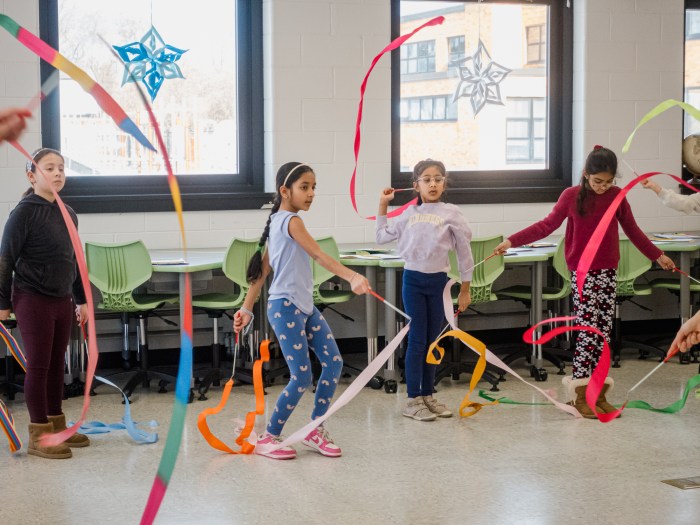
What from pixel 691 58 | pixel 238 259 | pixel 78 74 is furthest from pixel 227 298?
pixel 691 58

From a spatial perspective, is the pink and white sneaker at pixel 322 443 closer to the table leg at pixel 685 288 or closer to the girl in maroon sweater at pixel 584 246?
the girl in maroon sweater at pixel 584 246

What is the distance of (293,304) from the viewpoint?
13.4 ft

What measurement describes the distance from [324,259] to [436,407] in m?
1.48

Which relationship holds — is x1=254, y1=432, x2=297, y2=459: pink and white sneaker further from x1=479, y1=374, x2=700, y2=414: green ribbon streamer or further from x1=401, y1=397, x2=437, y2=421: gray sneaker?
x1=479, y1=374, x2=700, y2=414: green ribbon streamer

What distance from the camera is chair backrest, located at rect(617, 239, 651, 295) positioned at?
20.9 ft

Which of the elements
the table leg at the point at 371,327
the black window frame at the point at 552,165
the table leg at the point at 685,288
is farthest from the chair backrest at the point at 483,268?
the table leg at the point at 685,288

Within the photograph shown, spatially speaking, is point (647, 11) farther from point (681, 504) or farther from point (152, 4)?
point (681, 504)

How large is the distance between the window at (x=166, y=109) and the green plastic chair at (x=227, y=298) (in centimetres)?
99

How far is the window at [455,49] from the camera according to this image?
7344 mm

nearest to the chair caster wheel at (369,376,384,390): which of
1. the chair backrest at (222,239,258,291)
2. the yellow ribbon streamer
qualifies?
the yellow ribbon streamer

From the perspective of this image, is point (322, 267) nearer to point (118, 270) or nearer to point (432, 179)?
point (432, 179)

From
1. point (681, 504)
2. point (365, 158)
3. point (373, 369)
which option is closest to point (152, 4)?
point (365, 158)

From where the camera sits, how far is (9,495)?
3746mm

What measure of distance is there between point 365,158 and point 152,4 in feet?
5.86
